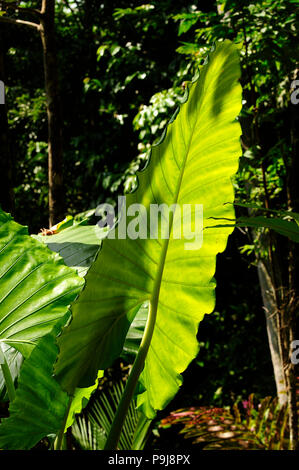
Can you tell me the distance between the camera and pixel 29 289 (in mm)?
1132

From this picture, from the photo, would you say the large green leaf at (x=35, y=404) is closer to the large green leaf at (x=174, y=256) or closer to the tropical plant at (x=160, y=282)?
the tropical plant at (x=160, y=282)

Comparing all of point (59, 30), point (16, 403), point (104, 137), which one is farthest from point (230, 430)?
point (59, 30)

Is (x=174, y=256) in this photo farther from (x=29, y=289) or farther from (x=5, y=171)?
(x=5, y=171)

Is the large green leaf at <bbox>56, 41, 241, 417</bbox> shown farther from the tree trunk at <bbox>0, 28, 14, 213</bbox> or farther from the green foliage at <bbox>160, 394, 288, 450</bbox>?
the green foliage at <bbox>160, 394, 288, 450</bbox>

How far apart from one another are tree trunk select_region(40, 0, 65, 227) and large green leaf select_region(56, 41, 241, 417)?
1.06 metres

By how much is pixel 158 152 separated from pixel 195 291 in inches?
11.5

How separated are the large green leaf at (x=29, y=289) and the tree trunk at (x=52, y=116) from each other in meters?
0.83

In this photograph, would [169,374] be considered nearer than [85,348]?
No

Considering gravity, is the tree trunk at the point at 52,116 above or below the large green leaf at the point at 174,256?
above

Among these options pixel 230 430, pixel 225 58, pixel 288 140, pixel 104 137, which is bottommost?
pixel 230 430

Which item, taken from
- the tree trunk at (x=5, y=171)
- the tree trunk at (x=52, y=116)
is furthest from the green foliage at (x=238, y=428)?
the tree trunk at (x=5, y=171)

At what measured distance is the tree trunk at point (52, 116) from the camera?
1.94 m
